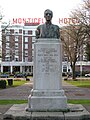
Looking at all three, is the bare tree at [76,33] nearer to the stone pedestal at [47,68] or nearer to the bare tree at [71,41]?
the bare tree at [71,41]

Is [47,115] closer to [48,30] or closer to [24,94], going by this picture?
[48,30]

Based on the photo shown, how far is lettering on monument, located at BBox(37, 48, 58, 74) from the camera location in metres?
13.2

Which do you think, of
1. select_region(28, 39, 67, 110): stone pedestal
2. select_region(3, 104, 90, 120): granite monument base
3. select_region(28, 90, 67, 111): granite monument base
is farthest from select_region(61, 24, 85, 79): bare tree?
select_region(3, 104, 90, 120): granite monument base

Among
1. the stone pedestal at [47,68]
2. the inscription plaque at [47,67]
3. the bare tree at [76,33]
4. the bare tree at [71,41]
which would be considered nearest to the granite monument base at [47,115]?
the stone pedestal at [47,68]

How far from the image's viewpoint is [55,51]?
1320cm

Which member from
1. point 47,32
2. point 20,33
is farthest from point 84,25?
point 20,33

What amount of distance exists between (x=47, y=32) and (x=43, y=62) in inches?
51.3

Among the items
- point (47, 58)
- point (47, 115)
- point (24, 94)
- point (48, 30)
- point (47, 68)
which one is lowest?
point (24, 94)

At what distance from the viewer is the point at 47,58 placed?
1319cm

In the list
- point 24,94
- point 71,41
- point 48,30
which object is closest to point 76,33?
point 71,41

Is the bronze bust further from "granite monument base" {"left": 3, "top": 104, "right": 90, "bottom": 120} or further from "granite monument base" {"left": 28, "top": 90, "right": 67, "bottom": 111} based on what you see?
"granite monument base" {"left": 3, "top": 104, "right": 90, "bottom": 120}

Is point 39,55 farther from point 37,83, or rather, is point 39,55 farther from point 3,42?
point 3,42

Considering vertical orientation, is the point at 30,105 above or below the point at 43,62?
below

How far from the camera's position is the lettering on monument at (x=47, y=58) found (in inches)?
518
